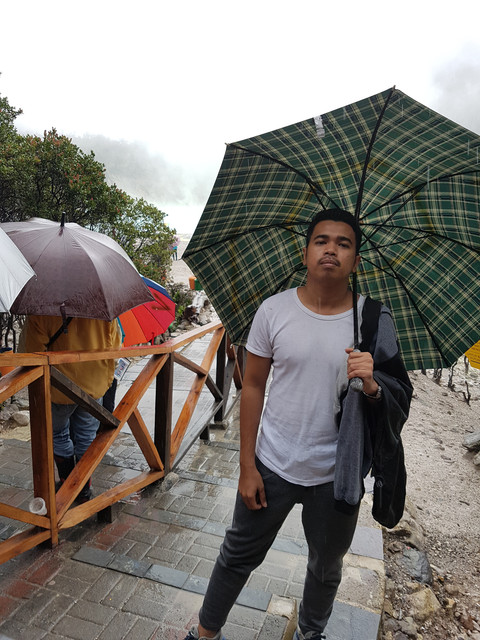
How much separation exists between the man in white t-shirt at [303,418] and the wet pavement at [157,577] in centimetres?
46

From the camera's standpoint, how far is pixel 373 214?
178 centimetres

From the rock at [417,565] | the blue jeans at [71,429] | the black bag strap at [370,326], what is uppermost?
the black bag strap at [370,326]

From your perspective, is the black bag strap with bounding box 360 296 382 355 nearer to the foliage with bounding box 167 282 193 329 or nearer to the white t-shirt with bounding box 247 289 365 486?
the white t-shirt with bounding box 247 289 365 486

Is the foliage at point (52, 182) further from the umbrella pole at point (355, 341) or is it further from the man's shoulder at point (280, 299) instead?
the umbrella pole at point (355, 341)

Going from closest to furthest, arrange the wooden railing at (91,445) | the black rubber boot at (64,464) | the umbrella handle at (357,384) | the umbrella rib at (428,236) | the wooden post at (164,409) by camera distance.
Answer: the umbrella handle at (357,384) → the umbrella rib at (428,236) → the wooden railing at (91,445) → the black rubber boot at (64,464) → the wooden post at (164,409)

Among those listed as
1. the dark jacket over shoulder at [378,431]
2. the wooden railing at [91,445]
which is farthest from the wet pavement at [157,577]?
the dark jacket over shoulder at [378,431]

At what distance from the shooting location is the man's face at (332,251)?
1.54 metres

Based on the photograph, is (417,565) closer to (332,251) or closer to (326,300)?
(326,300)

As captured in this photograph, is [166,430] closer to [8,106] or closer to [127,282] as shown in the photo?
[127,282]

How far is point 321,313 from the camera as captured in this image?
5.22 feet

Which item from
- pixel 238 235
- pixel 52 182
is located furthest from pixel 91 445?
pixel 52 182

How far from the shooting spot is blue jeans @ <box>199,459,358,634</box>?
62.2 inches

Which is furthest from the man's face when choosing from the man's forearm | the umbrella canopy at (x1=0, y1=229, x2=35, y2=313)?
the umbrella canopy at (x1=0, y1=229, x2=35, y2=313)

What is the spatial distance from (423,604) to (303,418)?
79.5 inches
